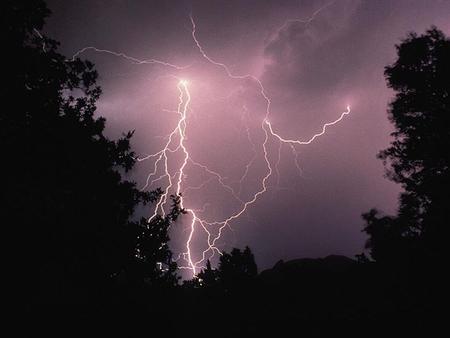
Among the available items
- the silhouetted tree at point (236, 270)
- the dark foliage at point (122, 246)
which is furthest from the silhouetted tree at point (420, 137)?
the silhouetted tree at point (236, 270)

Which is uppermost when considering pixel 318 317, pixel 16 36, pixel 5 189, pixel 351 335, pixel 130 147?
pixel 16 36

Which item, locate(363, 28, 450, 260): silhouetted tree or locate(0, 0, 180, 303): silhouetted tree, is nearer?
locate(0, 0, 180, 303): silhouetted tree

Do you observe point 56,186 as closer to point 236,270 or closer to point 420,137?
point 236,270

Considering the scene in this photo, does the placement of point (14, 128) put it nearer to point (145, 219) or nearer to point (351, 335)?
point (145, 219)

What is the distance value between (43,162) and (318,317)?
24.2 ft

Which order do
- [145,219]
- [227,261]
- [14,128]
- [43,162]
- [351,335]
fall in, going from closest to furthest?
[14,128]
[43,162]
[351,335]
[145,219]
[227,261]

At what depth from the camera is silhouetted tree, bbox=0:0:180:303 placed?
5.02m

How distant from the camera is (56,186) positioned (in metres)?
5.51

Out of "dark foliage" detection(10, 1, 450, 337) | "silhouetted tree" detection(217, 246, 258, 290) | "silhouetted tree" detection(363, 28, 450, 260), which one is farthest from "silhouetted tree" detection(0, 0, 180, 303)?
"silhouetted tree" detection(363, 28, 450, 260)

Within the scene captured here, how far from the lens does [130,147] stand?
8562mm

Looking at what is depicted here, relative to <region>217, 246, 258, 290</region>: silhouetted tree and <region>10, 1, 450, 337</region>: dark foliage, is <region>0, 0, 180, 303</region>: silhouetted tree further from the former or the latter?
<region>217, 246, 258, 290</region>: silhouetted tree

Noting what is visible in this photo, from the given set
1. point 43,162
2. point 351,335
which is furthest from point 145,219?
point 351,335

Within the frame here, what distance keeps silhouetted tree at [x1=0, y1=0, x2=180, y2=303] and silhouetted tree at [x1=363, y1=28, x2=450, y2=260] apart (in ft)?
26.9

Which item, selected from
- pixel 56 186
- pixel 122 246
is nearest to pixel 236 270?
pixel 122 246
